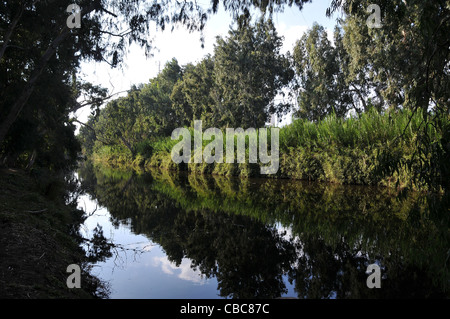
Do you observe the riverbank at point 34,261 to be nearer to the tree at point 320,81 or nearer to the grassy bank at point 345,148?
the grassy bank at point 345,148

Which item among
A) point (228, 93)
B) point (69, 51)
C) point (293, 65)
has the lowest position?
point (69, 51)

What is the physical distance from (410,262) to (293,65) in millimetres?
28219

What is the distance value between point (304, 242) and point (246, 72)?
2162 cm

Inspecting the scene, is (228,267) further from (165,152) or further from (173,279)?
(165,152)

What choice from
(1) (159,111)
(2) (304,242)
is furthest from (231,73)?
(2) (304,242)

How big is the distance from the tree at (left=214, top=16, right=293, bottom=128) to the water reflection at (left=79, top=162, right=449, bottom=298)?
16570mm

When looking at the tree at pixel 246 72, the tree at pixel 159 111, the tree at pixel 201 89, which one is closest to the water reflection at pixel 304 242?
the tree at pixel 246 72

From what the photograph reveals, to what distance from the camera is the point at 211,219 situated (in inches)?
295

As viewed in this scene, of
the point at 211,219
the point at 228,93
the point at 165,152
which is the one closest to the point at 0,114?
the point at 211,219

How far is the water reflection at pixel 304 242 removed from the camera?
351 centimetres

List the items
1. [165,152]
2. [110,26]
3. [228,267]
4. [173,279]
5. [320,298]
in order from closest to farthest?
[320,298] < [173,279] < [228,267] < [110,26] < [165,152]

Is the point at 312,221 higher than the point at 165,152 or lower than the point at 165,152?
lower

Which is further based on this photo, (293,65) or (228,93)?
(293,65)

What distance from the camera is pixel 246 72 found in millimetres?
25281
